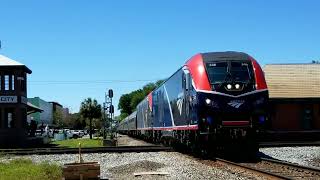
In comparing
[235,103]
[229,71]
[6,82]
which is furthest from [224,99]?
[6,82]

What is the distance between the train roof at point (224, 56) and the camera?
2017cm

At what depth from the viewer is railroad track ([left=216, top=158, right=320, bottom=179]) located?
567 inches

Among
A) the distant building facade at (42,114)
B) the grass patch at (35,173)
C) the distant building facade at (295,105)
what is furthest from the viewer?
the distant building facade at (42,114)

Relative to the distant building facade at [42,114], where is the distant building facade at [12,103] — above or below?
below

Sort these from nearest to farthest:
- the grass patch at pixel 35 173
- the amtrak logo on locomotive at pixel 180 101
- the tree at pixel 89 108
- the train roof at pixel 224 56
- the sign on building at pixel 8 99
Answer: the grass patch at pixel 35 173
the train roof at pixel 224 56
the amtrak logo on locomotive at pixel 180 101
the sign on building at pixel 8 99
the tree at pixel 89 108

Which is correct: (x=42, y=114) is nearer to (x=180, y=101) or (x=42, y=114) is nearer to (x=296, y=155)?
(x=180, y=101)

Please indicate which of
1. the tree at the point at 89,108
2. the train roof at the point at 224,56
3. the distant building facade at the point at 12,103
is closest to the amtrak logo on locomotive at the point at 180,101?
the train roof at the point at 224,56

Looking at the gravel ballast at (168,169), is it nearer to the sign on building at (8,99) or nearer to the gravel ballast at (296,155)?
the gravel ballast at (296,155)

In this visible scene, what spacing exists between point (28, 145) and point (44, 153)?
16467mm

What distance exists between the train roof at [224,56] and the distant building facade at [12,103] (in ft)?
84.2

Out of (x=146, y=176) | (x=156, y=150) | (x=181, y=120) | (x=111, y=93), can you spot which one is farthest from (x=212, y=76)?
(x=111, y=93)

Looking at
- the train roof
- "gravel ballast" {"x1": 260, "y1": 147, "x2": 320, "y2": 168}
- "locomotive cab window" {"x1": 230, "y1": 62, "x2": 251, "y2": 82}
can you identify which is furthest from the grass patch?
"gravel ballast" {"x1": 260, "y1": 147, "x2": 320, "y2": 168}

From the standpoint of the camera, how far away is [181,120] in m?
22.6

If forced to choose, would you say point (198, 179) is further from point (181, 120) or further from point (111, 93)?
point (111, 93)
